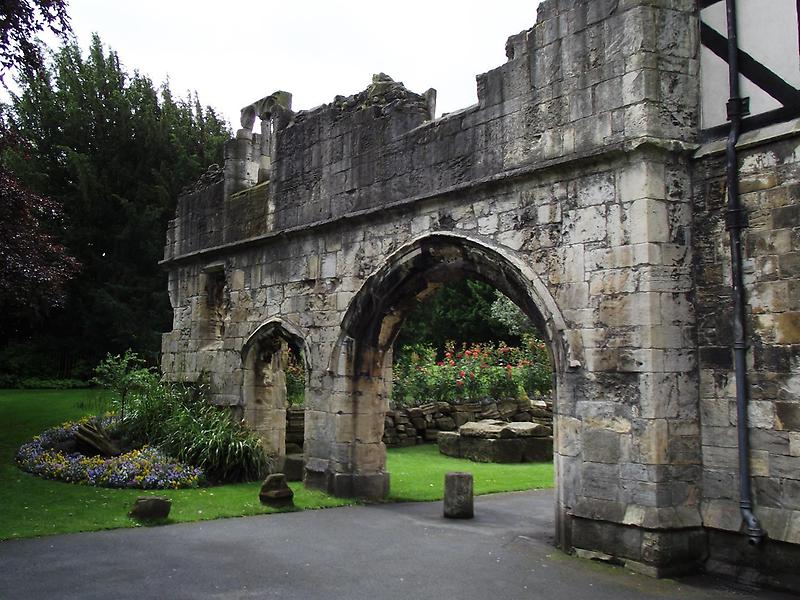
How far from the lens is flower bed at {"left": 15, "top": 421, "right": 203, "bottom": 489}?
9.81 meters

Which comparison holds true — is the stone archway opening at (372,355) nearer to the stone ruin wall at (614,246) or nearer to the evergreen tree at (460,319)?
the stone ruin wall at (614,246)

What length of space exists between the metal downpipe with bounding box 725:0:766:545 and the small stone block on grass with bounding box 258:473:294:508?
5027mm

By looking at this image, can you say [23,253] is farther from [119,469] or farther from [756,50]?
[756,50]

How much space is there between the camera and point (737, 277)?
5.98 m

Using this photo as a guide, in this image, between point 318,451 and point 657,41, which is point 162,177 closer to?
point 318,451

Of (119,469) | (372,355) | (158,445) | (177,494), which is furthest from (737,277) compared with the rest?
(158,445)

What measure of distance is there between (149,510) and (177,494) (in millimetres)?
1469

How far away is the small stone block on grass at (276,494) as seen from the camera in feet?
29.1

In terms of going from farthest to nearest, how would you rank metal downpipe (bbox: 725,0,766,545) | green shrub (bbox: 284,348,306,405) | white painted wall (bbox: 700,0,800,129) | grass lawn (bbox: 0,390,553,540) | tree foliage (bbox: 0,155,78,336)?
green shrub (bbox: 284,348,306,405) < tree foliage (bbox: 0,155,78,336) < grass lawn (bbox: 0,390,553,540) < white painted wall (bbox: 700,0,800,129) < metal downpipe (bbox: 725,0,766,545)

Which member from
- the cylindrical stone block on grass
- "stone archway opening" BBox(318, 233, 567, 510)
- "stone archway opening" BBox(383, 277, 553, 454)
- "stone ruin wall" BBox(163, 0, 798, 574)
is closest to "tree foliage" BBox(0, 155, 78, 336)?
"stone archway opening" BBox(318, 233, 567, 510)

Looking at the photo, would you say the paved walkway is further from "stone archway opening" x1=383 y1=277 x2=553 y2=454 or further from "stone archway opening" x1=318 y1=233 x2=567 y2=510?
"stone archway opening" x1=383 y1=277 x2=553 y2=454

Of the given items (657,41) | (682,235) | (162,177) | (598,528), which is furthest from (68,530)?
(162,177)

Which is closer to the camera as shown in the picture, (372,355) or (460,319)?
(372,355)

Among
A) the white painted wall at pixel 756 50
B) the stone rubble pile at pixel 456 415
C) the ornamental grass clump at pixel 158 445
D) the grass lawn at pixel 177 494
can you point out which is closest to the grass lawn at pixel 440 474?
the grass lawn at pixel 177 494
